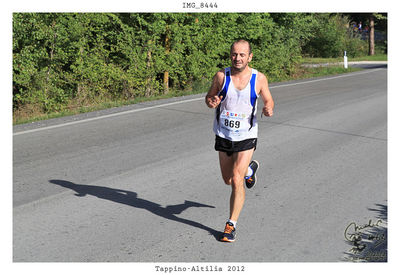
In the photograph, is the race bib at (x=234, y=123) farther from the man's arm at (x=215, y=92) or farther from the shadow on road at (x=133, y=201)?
the shadow on road at (x=133, y=201)

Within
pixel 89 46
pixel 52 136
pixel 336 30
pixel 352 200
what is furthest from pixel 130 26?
pixel 336 30

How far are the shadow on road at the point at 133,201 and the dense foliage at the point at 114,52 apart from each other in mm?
6779

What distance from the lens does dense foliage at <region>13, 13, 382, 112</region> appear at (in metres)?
12.9

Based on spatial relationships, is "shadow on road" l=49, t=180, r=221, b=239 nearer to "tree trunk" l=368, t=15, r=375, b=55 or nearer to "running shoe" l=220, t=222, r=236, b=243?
"running shoe" l=220, t=222, r=236, b=243

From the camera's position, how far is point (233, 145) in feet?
16.7

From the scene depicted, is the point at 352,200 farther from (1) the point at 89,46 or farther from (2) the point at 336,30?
(2) the point at 336,30

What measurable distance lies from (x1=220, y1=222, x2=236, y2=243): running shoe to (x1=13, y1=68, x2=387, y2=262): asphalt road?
0.08m

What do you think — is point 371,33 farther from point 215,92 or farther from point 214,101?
point 214,101

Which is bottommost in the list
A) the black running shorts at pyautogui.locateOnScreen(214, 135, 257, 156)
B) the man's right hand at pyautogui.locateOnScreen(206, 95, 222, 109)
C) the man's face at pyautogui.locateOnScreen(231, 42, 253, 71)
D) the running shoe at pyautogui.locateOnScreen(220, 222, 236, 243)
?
the running shoe at pyautogui.locateOnScreen(220, 222, 236, 243)

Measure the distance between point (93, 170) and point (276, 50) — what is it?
13.8 m

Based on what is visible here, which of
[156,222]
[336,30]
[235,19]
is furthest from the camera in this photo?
[336,30]

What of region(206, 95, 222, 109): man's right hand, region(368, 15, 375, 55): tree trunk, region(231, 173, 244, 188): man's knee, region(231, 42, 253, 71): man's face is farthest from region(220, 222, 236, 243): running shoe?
region(368, 15, 375, 55): tree trunk

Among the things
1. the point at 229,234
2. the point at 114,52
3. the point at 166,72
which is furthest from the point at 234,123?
the point at 166,72
